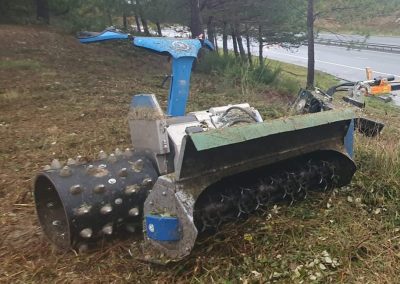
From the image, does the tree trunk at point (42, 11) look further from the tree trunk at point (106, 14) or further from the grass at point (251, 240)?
the grass at point (251, 240)

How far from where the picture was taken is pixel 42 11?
18125mm

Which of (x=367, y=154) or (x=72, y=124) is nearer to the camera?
(x=367, y=154)

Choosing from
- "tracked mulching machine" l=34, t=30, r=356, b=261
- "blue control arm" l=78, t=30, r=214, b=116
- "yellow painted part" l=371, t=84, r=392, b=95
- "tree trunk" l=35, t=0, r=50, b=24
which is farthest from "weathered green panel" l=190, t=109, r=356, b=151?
"tree trunk" l=35, t=0, r=50, b=24

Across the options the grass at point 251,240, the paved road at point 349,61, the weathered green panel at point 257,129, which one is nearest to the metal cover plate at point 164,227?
the grass at point 251,240

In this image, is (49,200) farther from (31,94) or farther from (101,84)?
(101,84)

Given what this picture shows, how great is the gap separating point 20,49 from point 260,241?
11587mm

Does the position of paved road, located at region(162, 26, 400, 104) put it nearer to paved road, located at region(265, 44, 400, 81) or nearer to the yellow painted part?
paved road, located at region(265, 44, 400, 81)

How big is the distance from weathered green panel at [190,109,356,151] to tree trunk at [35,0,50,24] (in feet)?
53.9

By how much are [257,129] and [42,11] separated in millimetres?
17094

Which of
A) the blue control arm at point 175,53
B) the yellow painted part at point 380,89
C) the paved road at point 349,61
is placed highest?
the blue control arm at point 175,53

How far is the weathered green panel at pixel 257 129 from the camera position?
265 centimetres

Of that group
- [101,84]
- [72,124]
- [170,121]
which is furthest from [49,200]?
[101,84]

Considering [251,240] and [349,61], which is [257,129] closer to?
[251,240]

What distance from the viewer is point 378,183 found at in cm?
394
